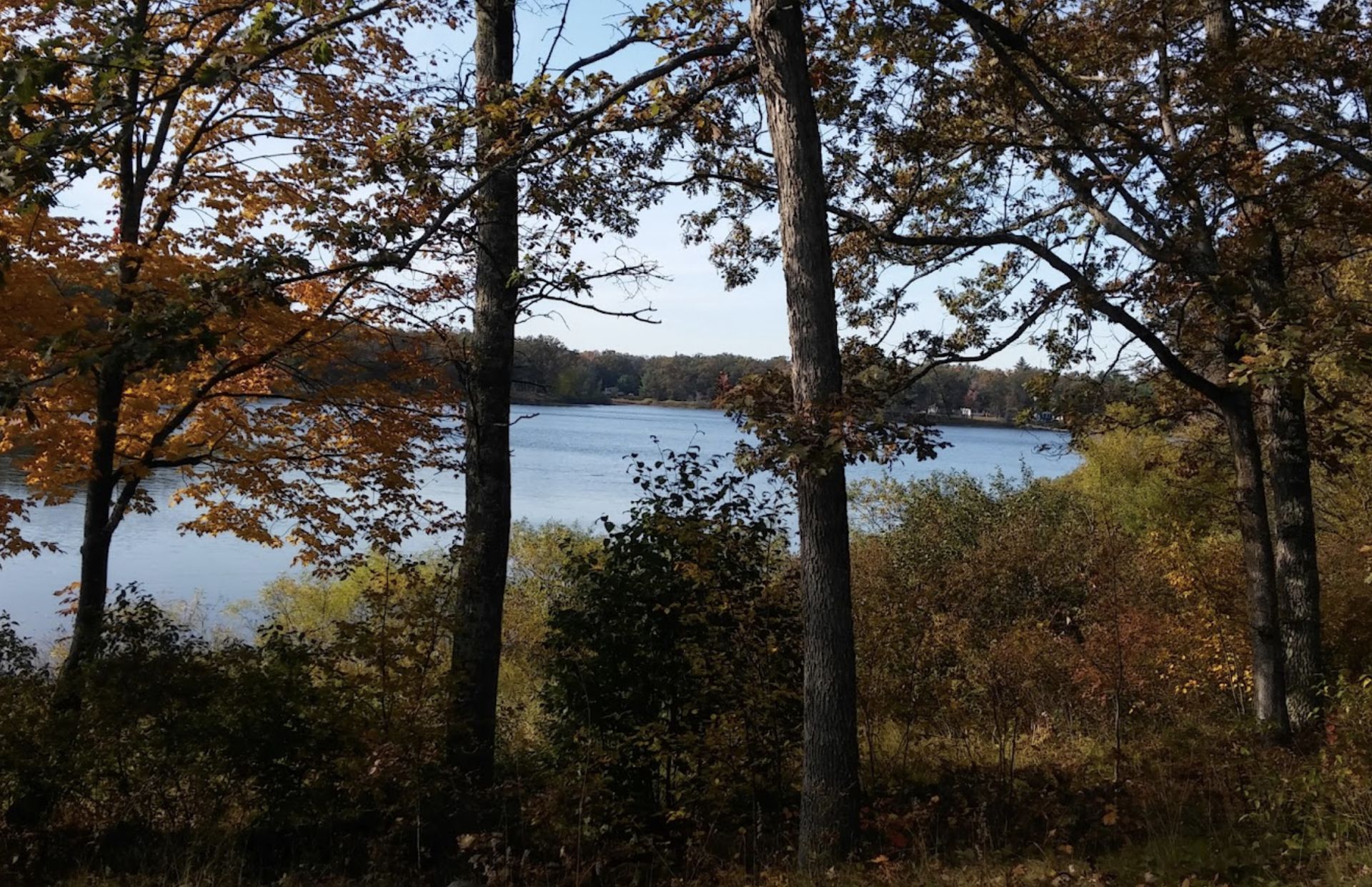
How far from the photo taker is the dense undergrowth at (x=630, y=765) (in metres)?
5.62

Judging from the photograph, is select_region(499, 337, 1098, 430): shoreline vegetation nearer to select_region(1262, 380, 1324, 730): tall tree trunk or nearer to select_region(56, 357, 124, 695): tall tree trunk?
select_region(1262, 380, 1324, 730): tall tree trunk

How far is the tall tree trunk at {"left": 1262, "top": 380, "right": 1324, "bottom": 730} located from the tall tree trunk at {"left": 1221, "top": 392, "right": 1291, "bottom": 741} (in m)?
0.18

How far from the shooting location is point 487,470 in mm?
7164

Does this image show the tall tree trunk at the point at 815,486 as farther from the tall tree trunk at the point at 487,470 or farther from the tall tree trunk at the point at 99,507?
the tall tree trunk at the point at 99,507

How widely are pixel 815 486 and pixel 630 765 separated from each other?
3.28 metres

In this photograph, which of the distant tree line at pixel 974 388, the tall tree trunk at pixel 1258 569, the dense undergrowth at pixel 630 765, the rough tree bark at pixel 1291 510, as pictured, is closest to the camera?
the dense undergrowth at pixel 630 765

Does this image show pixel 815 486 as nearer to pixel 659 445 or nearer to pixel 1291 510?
pixel 659 445

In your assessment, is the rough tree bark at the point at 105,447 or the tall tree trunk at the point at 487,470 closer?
the tall tree trunk at the point at 487,470

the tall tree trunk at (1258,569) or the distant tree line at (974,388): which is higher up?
the distant tree line at (974,388)

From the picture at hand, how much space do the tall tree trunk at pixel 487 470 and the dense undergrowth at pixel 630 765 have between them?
0.26 m

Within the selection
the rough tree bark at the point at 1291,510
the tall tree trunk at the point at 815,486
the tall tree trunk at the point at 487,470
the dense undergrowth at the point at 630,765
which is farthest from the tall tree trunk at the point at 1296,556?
the tall tree trunk at the point at 487,470

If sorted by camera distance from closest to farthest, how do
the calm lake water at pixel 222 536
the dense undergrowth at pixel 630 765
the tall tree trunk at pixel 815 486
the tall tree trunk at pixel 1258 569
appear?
the tall tree trunk at pixel 815 486 → the dense undergrowth at pixel 630 765 → the tall tree trunk at pixel 1258 569 → the calm lake water at pixel 222 536

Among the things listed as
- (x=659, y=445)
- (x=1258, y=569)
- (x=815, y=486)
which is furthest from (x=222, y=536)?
(x=1258, y=569)

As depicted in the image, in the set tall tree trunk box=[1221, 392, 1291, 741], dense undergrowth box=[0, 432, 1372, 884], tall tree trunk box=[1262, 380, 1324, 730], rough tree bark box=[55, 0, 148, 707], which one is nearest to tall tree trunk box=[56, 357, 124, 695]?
rough tree bark box=[55, 0, 148, 707]
